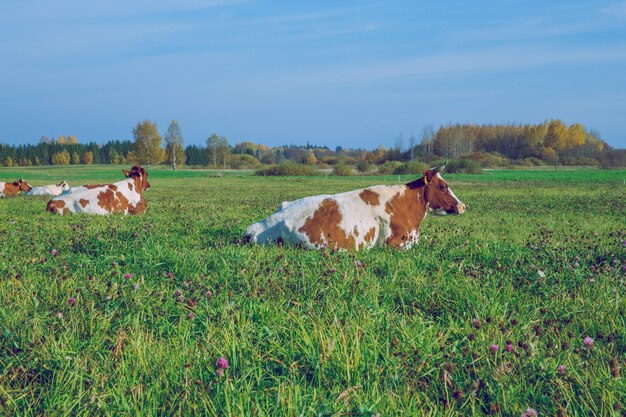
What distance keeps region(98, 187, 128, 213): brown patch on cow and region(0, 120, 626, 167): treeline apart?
9254 centimetres

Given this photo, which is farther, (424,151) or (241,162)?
(424,151)

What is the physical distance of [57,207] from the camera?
16.7 meters

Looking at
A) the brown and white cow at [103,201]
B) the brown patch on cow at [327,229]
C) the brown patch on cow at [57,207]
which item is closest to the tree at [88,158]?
the brown and white cow at [103,201]

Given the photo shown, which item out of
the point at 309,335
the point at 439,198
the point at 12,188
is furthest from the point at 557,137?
the point at 309,335

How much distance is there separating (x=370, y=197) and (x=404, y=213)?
0.75 meters

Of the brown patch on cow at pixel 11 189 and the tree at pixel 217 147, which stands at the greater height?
the tree at pixel 217 147

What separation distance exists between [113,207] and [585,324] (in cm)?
1593

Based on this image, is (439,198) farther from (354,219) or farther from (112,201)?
(112,201)

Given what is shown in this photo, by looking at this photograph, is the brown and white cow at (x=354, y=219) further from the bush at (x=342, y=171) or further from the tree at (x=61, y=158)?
the tree at (x=61, y=158)

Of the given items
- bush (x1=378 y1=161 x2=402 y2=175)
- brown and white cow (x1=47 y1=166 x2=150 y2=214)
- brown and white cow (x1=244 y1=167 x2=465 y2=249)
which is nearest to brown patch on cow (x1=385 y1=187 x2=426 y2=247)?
brown and white cow (x1=244 y1=167 x2=465 y2=249)

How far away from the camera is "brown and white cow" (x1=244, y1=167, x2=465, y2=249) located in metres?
9.10

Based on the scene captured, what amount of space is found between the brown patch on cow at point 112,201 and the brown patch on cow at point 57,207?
3.89ft

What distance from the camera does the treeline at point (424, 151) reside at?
364 feet

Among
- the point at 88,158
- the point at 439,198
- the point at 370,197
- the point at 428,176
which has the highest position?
the point at 88,158
